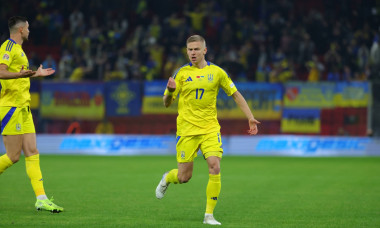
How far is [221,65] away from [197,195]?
1158cm

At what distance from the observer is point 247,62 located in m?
23.0

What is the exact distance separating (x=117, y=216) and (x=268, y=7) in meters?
18.3

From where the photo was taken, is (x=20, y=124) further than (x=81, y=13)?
No

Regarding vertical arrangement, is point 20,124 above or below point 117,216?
above

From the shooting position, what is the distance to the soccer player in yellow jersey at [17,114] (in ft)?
28.8

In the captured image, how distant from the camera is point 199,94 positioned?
27.7 feet

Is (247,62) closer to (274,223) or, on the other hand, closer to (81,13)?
(81,13)

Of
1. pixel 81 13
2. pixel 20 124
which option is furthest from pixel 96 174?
pixel 81 13

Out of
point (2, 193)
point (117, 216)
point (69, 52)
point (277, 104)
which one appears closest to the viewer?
point (117, 216)

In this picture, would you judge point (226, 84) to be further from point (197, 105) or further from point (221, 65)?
point (221, 65)

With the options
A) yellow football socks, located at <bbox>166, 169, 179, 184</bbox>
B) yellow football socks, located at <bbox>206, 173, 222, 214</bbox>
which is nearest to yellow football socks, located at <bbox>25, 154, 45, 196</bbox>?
yellow football socks, located at <bbox>166, 169, 179, 184</bbox>

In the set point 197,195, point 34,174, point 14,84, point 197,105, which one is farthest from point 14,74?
point 197,195

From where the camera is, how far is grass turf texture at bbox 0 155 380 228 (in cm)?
825

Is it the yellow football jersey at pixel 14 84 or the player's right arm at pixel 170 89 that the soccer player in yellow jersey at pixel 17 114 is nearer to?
the yellow football jersey at pixel 14 84
